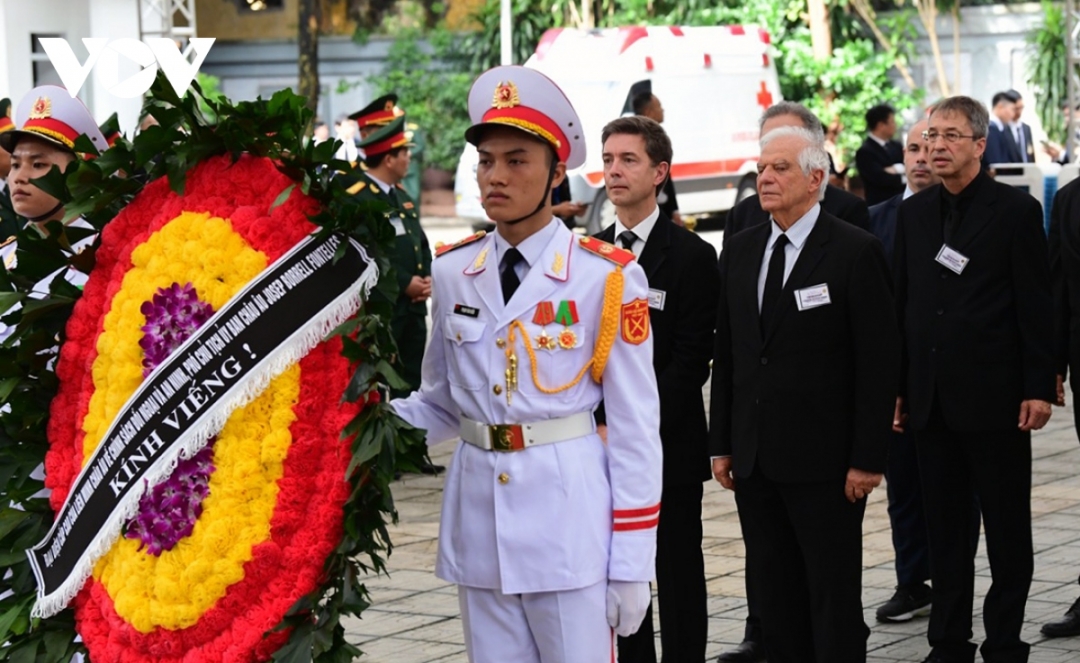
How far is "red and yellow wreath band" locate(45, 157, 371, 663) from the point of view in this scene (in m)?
3.77

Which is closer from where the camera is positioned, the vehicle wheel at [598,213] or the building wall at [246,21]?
the vehicle wheel at [598,213]

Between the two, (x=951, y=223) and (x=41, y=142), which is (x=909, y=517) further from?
(x=41, y=142)

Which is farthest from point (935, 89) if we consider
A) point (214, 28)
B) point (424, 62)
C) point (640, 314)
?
point (640, 314)

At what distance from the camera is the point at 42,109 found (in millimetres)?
5176

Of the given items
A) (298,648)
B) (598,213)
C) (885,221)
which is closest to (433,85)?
(598,213)

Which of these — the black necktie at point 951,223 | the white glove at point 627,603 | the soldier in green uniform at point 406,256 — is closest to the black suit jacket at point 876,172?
the soldier in green uniform at point 406,256

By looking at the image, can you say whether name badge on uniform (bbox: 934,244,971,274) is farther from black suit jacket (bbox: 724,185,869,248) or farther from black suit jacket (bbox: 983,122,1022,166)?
black suit jacket (bbox: 983,122,1022,166)

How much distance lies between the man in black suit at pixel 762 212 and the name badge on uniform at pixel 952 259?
1.17 feet

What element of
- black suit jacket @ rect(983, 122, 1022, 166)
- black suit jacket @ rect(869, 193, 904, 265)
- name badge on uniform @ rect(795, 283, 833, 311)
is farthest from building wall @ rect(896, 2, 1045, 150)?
name badge on uniform @ rect(795, 283, 833, 311)

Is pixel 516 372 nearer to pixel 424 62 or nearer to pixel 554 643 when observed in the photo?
pixel 554 643

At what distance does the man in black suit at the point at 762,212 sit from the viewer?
6.16 metres

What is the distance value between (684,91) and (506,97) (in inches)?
832

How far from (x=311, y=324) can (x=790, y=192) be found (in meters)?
2.13

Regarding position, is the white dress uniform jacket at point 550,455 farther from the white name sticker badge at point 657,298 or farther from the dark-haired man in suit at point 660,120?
the dark-haired man in suit at point 660,120
